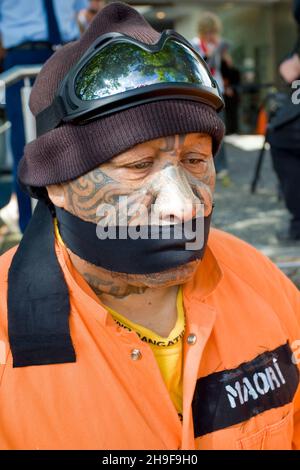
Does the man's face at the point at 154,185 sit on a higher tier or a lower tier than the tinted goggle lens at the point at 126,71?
lower

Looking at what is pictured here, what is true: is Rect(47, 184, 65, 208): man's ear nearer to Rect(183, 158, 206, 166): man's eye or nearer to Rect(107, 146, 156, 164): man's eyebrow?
Rect(107, 146, 156, 164): man's eyebrow

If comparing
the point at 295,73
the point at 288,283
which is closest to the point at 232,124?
the point at 295,73

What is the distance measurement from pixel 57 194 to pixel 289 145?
3676mm

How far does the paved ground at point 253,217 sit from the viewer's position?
197 inches

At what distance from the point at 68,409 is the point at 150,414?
197 millimetres

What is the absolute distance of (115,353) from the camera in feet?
5.20

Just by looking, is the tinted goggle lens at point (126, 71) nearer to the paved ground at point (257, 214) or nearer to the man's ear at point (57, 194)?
the man's ear at point (57, 194)

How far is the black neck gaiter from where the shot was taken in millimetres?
1574

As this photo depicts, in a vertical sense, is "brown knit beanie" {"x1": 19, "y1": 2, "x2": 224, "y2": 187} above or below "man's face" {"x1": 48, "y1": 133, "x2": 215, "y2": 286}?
above

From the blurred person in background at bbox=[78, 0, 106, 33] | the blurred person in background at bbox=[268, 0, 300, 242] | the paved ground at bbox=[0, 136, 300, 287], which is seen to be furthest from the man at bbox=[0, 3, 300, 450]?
the blurred person in background at bbox=[78, 0, 106, 33]

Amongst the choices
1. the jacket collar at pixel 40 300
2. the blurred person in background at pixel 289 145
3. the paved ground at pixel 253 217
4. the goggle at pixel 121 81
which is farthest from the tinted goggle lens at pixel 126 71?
the blurred person in background at pixel 289 145

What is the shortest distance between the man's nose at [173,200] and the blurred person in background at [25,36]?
3093 millimetres

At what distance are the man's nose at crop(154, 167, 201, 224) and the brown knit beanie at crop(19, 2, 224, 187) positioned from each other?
106 mm
